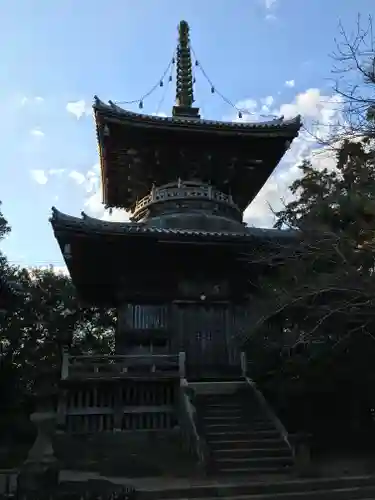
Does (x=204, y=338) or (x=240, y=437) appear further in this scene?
(x=204, y=338)

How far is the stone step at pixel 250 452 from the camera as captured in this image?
33.0 feet

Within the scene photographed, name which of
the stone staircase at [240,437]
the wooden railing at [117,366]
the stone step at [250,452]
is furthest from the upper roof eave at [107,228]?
the stone step at [250,452]

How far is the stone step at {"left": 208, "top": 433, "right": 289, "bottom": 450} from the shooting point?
10.4m

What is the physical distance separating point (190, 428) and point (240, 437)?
1098mm

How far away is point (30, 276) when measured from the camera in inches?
1288

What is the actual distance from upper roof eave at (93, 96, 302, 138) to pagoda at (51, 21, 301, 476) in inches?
1.4

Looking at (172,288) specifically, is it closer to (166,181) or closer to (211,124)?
A: (166,181)

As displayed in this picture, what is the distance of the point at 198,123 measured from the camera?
16.3m

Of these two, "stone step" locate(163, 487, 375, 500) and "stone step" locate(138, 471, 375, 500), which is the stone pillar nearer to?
"stone step" locate(138, 471, 375, 500)

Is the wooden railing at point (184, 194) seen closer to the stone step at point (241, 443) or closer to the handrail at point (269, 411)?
the handrail at point (269, 411)

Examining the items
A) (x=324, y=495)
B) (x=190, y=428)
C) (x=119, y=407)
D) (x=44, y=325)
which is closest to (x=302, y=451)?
(x=324, y=495)

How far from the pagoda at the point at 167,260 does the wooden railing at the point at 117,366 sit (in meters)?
0.04

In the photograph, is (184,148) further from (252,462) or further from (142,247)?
(252,462)

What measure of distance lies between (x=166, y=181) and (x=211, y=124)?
260 centimetres
